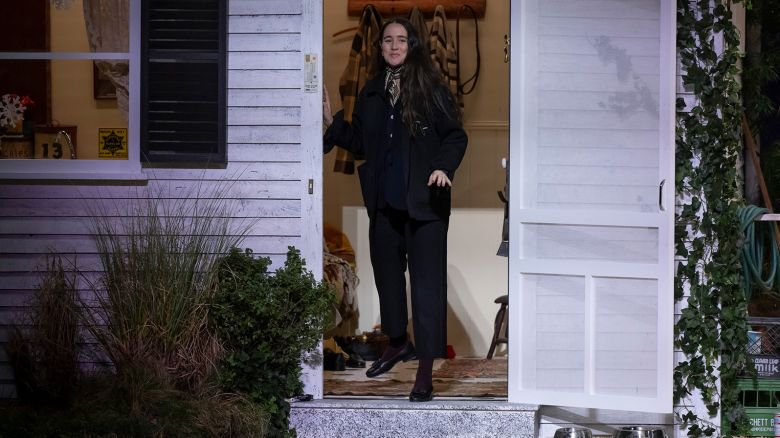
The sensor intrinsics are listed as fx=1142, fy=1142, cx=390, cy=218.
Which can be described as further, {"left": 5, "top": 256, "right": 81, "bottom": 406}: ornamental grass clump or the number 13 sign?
the number 13 sign

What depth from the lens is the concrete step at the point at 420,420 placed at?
5.25m

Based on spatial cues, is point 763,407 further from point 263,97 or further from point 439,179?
point 263,97

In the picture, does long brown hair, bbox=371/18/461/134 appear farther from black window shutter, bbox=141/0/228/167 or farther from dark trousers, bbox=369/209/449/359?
black window shutter, bbox=141/0/228/167

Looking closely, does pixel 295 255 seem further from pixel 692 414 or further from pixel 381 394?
pixel 692 414

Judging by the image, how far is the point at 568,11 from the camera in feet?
17.6

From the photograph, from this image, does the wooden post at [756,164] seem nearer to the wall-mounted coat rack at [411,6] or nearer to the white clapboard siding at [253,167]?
the white clapboard siding at [253,167]

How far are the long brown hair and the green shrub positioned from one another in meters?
0.87

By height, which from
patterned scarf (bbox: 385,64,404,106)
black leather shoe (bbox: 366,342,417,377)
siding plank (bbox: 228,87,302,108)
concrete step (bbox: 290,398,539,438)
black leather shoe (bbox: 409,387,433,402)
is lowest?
concrete step (bbox: 290,398,539,438)

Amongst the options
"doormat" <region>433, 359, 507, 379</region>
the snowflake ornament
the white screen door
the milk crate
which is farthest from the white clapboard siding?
the milk crate

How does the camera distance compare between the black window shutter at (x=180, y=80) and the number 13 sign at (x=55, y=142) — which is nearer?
the black window shutter at (x=180, y=80)

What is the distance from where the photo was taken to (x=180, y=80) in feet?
18.0

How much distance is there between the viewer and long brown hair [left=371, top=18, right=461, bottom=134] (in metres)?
5.38

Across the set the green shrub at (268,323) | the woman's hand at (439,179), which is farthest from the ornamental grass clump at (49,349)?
the woman's hand at (439,179)

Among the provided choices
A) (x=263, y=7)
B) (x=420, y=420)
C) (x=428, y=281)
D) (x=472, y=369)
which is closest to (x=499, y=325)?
(x=472, y=369)
